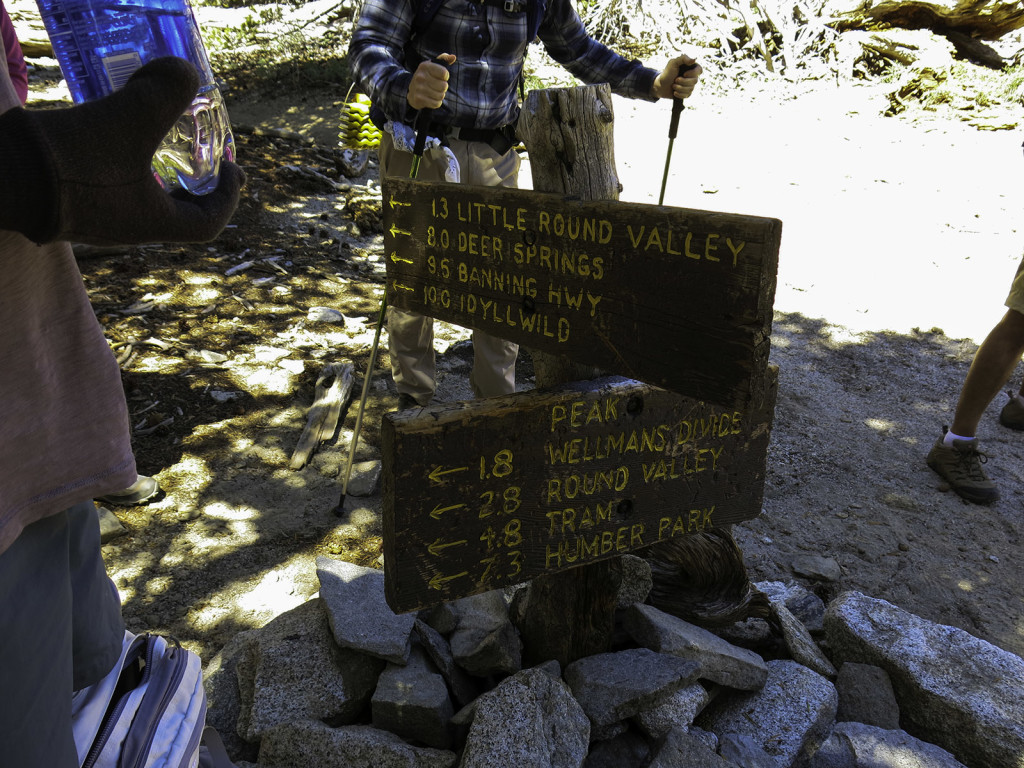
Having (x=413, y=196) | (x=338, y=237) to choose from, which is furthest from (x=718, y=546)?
(x=338, y=237)

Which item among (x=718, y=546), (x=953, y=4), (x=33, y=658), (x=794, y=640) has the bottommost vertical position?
(x=794, y=640)

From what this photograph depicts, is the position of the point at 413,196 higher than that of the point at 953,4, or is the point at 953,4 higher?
the point at 953,4

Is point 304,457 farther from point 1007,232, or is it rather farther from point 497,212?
point 1007,232

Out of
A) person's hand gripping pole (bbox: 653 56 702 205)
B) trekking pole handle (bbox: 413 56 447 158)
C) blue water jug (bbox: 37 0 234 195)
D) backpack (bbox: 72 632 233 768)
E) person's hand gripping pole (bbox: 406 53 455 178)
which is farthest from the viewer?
trekking pole handle (bbox: 413 56 447 158)

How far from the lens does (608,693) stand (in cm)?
212

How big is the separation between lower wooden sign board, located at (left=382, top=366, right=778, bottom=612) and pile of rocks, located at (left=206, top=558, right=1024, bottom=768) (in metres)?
0.44

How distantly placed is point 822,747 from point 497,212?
173 cm

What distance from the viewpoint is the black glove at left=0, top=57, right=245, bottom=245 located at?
2.97 feet

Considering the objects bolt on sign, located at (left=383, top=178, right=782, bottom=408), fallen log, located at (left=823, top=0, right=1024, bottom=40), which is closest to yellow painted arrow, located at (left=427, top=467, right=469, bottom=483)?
bolt on sign, located at (left=383, top=178, right=782, bottom=408)

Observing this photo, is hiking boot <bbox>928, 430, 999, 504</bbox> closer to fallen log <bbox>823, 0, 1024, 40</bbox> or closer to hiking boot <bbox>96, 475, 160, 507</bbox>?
hiking boot <bbox>96, 475, 160, 507</bbox>

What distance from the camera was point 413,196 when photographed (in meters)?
1.97

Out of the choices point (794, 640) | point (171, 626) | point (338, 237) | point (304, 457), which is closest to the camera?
point (794, 640)

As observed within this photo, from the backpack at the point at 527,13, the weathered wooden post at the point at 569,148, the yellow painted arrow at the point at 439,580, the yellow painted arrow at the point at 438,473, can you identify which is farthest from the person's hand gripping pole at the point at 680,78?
the yellow painted arrow at the point at 439,580

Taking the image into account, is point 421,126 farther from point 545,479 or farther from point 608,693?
point 608,693
